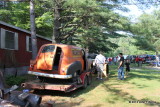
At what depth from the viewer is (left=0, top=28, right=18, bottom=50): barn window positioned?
10.7 metres

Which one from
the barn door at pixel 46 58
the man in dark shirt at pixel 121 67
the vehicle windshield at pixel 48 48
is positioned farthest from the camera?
the man in dark shirt at pixel 121 67

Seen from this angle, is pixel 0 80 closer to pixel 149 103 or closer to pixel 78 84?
pixel 78 84

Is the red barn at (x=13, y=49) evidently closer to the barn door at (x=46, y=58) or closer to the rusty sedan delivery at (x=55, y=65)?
the rusty sedan delivery at (x=55, y=65)

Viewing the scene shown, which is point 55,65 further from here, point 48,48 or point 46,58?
point 48,48

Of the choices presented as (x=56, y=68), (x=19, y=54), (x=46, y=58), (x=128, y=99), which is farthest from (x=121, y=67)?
(x=19, y=54)

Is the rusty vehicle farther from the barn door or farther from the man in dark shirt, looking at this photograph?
the man in dark shirt

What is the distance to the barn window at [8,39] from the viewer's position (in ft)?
35.1

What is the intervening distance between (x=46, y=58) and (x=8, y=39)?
15.7 ft

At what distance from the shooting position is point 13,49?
11930 mm

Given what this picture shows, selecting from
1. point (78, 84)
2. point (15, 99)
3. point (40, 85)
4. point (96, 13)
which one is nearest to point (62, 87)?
point (40, 85)

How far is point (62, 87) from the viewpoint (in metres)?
7.30

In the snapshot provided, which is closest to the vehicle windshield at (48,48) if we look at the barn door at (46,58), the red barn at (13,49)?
the barn door at (46,58)

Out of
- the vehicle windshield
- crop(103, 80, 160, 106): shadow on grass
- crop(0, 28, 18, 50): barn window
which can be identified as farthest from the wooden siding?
crop(103, 80, 160, 106): shadow on grass

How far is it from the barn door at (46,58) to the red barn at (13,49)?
12.5 feet
